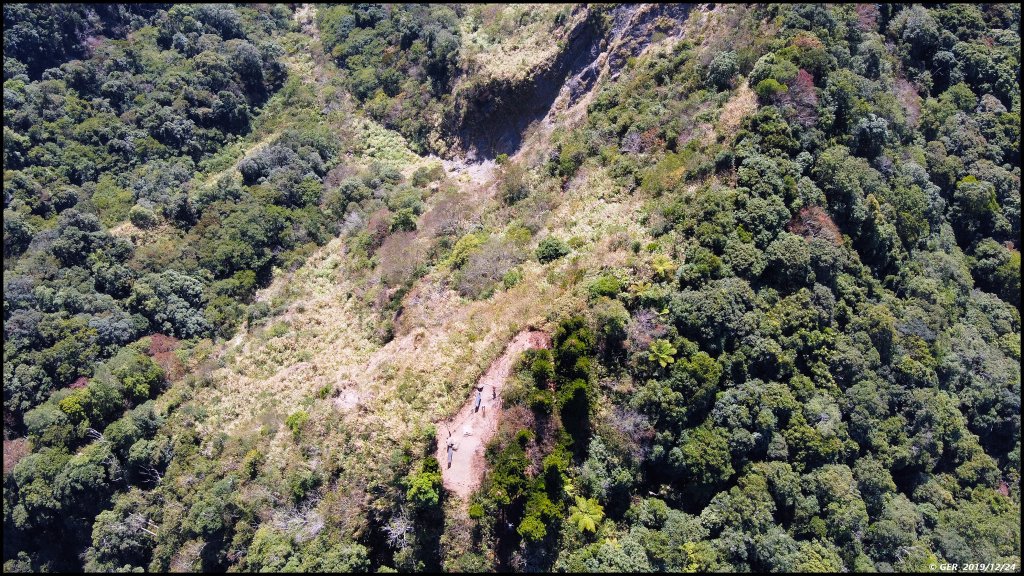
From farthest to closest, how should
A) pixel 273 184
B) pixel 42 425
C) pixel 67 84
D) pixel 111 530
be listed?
pixel 67 84
pixel 273 184
pixel 42 425
pixel 111 530

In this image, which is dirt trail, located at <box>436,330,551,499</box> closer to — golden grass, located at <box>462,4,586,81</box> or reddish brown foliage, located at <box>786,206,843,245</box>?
reddish brown foliage, located at <box>786,206,843,245</box>

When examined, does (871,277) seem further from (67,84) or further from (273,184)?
(67,84)

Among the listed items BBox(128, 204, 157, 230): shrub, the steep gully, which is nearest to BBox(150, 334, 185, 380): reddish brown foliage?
BBox(128, 204, 157, 230): shrub

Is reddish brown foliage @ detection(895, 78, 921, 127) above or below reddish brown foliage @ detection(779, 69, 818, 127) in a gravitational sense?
below

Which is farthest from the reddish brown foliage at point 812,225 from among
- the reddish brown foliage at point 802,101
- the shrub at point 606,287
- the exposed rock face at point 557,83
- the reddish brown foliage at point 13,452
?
the reddish brown foliage at point 13,452

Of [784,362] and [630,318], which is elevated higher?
[630,318]

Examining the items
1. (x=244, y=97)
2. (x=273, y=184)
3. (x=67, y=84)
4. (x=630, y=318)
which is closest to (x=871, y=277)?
(x=630, y=318)

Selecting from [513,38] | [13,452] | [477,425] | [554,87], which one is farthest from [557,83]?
[13,452]
